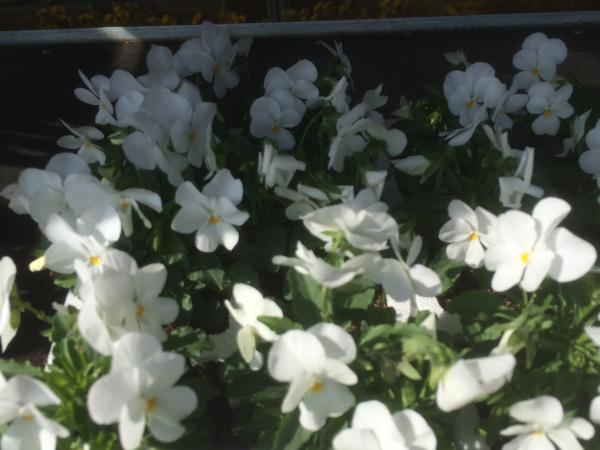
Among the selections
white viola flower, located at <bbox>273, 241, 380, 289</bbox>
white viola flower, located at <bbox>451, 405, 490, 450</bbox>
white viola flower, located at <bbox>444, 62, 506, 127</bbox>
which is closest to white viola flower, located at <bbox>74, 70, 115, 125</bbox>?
white viola flower, located at <bbox>273, 241, 380, 289</bbox>

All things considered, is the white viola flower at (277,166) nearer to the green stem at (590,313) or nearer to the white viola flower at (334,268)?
the white viola flower at (334,268)

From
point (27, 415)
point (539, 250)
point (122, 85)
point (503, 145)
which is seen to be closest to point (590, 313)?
point (539, 250)

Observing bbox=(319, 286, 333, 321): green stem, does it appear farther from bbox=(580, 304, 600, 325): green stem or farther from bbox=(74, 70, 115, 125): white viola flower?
bbox=(74, 70, 115, 125): white viola flower

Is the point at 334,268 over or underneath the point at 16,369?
over

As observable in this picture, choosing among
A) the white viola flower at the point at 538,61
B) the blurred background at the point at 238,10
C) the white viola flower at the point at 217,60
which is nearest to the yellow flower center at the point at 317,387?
the white viola flower at the point at 217,60

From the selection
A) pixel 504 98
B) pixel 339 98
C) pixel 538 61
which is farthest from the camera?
pixel 538 61

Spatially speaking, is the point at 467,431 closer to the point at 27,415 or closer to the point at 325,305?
the point at 325,305

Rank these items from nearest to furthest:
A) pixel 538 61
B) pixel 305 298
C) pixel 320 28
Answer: pixel 305 298 < pixel 538 61 < pixel 320 28

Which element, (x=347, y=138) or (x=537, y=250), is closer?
(x=537, y=250)
